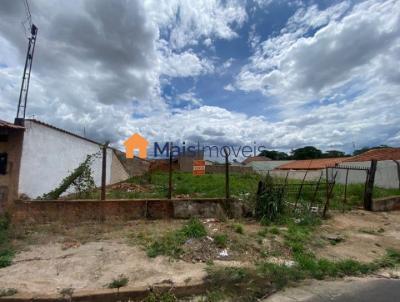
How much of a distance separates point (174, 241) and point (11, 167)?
492 cm

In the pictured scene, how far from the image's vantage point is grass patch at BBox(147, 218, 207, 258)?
504 centimetres

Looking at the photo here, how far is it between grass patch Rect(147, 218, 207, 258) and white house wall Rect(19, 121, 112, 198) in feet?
14.8

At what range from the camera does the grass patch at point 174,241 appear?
5.04 meters

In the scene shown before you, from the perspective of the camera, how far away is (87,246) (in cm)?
542

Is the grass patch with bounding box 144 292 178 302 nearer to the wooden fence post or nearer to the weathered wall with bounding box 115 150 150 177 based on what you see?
the wooden fence post

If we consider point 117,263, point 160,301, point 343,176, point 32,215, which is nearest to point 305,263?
point 160,301

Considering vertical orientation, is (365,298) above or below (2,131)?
below

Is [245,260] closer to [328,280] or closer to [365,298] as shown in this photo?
[328,280]

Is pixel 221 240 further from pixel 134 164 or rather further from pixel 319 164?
pixel 319 164

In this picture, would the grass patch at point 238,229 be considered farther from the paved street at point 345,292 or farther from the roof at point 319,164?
the roof at point 319,164

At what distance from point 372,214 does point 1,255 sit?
33.5 feet

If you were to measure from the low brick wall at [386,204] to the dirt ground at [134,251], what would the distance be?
290 centimetres

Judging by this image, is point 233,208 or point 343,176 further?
point 343,176

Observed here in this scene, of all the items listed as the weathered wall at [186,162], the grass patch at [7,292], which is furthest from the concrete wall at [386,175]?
the grass patch at [7,292]
